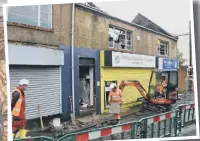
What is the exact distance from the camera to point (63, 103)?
329cm

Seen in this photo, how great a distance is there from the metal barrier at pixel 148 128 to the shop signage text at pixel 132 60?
2.62ft

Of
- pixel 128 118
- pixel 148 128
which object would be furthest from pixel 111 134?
pixel 148 128

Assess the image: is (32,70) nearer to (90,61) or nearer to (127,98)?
(90,61)

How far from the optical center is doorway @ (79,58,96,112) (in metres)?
3.40

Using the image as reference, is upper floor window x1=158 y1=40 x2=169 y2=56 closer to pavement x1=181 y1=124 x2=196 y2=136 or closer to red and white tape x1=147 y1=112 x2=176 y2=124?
red and white tape x1=147 y1=112 x2=176 y2=124

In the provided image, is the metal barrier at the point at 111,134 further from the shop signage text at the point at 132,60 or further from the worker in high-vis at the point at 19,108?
the shop signage text at the point at 132,60

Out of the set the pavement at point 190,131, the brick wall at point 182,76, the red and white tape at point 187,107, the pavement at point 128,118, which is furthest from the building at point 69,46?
the pavement at point 190,131

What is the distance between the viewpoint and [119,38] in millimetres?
3602

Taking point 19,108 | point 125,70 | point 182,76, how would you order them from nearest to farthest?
point 19,108
point 125,70
point 182,76

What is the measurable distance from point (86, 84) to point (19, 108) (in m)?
0.95

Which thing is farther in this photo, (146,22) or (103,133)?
(146,22)

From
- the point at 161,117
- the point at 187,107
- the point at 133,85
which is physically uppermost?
the point at 133,85

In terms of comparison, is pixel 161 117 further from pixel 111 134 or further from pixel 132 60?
pixel 132 60

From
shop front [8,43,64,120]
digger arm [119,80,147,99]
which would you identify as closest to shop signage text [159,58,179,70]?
digger arm [119,80,147,99]
